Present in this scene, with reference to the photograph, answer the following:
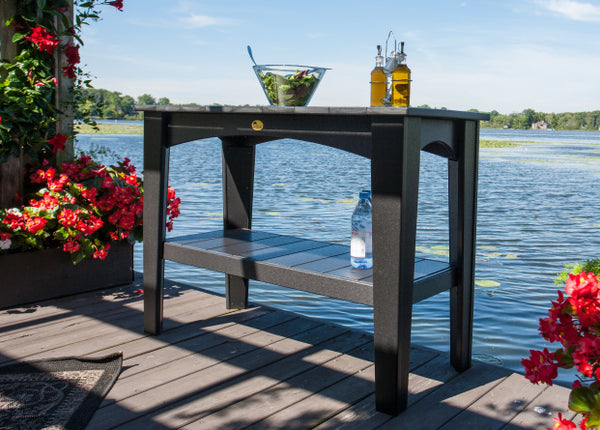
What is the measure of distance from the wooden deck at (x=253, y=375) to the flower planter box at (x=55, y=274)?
0.28ft

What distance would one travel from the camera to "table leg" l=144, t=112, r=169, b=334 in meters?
2.45

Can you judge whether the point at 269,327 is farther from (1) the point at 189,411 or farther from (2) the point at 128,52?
(2) the point at 128,52

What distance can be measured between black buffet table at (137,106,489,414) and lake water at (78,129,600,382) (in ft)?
3.87

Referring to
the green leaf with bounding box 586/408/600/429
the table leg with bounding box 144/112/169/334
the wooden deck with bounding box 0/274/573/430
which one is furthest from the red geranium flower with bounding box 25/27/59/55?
the green leaf with bounding box 586/408/600/429

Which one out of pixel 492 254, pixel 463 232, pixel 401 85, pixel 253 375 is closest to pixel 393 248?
pixel 463 232

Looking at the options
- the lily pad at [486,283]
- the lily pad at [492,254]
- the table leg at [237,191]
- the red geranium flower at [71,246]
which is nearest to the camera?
the table leg at [237,191]

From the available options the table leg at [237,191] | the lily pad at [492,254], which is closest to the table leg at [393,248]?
the table leg at [237,191]

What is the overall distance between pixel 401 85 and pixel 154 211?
112 cm

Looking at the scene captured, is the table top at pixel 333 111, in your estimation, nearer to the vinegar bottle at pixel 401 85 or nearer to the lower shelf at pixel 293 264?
the vinegar bottle at pixel 401 85

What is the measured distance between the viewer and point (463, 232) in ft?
6.93

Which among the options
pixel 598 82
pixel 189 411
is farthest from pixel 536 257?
pixel 598 82

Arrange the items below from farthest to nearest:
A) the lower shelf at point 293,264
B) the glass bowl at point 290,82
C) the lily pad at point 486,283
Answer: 1. the lily pad at point 486,283
2. the glass bowl at point 290,82
3. the lower shelf at point 293,264

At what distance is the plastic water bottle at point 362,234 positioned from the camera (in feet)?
6.78

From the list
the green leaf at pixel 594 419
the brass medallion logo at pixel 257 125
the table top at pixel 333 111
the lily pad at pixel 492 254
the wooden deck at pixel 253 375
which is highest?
the table top at pixel 333 111
